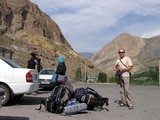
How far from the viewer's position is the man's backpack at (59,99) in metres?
11.2

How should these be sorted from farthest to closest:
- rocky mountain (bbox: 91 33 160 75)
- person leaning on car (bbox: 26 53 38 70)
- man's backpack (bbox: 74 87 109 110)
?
rocky mountain (bbox: 91 33 160 75) < person leaning on car (bbox: 26 53 38 70) < man's backpack (bbox: 74 87 109 110)

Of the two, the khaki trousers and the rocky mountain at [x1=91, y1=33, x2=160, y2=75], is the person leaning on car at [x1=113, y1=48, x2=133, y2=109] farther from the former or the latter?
the rocky mountain at [x1=91, y1=33, x2=160, y2=75]

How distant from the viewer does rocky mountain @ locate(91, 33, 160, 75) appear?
13588 cm

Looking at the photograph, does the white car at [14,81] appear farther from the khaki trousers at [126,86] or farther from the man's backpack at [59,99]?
the khaki trousers at [126,86]

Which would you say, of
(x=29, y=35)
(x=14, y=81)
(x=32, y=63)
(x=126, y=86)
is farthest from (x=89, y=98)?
(x=29, y=35)

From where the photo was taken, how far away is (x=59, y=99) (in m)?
11.2

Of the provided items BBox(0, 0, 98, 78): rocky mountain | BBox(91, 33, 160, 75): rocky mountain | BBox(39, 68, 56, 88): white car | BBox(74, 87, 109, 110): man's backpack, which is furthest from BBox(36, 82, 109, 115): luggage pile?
BBox(91, 33, 160, 75): rocky mountain

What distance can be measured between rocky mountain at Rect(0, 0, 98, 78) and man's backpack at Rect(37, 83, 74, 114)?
55.6m

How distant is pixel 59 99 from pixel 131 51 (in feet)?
511

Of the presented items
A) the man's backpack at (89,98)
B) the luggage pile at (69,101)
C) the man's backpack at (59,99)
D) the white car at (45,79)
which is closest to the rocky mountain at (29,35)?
the white car at (45,79)

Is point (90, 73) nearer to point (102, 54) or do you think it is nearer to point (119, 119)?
point (119, 119)

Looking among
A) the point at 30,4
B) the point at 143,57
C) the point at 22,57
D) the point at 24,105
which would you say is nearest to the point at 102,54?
the point at 143,57

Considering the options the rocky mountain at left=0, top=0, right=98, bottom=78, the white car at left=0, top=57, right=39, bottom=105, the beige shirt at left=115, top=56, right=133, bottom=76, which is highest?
the rocky mountain at left=0, top=0, right=98, bottom=78

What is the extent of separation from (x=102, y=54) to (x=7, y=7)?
112 meters
